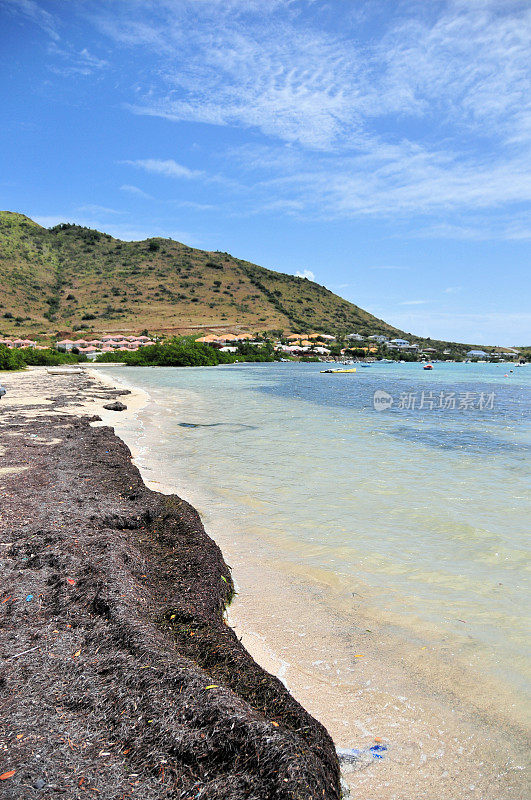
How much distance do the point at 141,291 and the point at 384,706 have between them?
134266 mm

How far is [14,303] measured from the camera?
10912cm

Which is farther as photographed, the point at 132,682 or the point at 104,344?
the point at 104,344

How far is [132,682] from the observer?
2.81m

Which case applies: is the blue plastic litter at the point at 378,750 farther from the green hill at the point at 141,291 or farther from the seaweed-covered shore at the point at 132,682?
the green hill at the point at 141,291

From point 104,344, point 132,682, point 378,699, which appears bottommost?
point 378,699

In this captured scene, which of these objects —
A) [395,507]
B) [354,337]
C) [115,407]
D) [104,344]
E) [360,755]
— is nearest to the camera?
[360,755]

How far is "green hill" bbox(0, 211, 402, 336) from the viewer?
109000 mm

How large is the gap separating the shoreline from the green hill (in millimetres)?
98724

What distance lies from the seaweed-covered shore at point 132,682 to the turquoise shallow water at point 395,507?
6.12ft

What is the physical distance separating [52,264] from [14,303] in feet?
111

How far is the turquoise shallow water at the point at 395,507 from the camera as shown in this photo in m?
4.74

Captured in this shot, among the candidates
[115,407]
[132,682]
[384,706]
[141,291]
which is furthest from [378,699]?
[141,291]

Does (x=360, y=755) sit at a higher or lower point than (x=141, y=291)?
lower

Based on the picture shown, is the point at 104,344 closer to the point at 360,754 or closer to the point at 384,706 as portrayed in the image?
the point at 384,706
